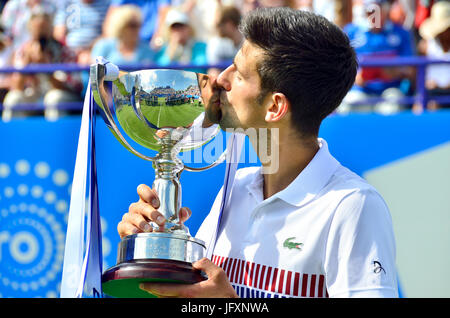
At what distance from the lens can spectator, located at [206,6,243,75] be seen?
5.49 meters

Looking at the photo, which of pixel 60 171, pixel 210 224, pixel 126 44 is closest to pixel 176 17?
pixel 126 44

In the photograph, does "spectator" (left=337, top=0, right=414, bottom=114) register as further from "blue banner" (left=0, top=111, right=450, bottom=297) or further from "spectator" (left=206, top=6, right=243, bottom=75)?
"blue banner" (left=0, top=111, right=450, bottom=297)

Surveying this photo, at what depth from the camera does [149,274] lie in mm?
2109

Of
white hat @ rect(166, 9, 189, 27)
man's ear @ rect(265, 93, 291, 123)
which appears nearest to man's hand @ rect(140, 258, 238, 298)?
man's ear @ rect(265, 93, 291, 123)

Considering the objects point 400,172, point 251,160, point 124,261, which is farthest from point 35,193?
point 124,261

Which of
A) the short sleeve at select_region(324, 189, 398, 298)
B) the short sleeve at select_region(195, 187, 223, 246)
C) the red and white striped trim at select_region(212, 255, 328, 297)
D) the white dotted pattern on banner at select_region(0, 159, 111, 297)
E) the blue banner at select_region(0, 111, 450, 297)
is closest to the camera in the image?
the short sleeve at select_region(324, 189, 398, 298)

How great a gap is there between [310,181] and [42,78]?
4.11 metres

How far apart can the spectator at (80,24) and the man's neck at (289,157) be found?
13.0 ft

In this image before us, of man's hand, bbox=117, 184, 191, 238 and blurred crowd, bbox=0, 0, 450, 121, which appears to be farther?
blurred crowd, bbox=0, 0, 450, 121

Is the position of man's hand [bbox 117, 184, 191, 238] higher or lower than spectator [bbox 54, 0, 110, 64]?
lower

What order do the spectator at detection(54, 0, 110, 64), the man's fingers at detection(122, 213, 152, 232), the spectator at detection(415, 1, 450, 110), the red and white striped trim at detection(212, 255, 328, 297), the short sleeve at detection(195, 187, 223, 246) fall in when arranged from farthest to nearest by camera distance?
the spectator at detection(54, 0, 110, 64) < the spectator at detection(415, 1, 450, 110) < the short sleeve at detection(195, 187, 223, 246) < the man's fingers at detection(122, 213, 152, 232) < the red and white striped trim at detection(212, 255, 328, 297)

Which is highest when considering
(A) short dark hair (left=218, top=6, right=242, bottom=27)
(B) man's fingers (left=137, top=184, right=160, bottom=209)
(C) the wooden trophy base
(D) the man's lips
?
(A) short dark hair (left=218, top=6, right=242, bottom=27)

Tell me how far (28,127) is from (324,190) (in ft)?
9.21

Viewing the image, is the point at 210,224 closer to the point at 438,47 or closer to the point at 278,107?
the point at 278,107
